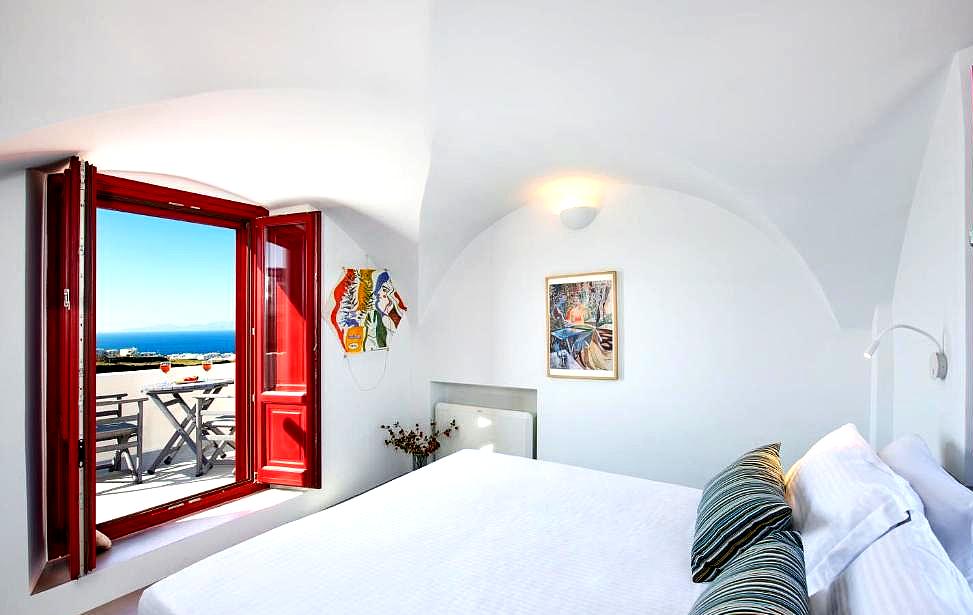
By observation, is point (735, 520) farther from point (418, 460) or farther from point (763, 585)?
point (418, 460)

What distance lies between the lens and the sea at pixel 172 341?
12.1 feet

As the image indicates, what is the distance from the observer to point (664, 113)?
208 cm

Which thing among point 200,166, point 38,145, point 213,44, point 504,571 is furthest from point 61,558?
point 213,44

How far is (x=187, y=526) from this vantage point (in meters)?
2.82

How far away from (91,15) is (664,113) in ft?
7.08

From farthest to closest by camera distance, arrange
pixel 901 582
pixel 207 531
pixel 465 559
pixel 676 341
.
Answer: pixel 676 341
pixel 207 531
pixel 465 559
pixel 901 582

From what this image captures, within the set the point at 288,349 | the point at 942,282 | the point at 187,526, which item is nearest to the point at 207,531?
the point at 187,526

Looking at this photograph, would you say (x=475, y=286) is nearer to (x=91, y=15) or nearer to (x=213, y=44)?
(x=213, y=44)

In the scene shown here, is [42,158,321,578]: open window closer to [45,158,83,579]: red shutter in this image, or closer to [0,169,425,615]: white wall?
[45,158,83,579]: red shutter

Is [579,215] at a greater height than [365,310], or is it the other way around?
[579,215]

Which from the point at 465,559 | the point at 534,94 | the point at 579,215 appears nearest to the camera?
the point at 465,559

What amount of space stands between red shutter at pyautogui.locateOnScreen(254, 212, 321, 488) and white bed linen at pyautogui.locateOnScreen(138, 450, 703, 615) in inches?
59.8

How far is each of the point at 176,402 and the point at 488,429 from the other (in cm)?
287

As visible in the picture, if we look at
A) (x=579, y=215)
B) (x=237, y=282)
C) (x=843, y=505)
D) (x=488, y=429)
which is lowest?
(x=488, y=429)
